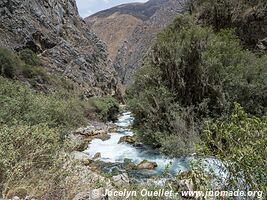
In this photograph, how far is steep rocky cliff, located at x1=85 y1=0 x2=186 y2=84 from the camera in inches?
3682

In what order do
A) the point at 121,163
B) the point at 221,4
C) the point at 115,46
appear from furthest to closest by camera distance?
the point at 115,46, the point at 221,4, the point at 121,163

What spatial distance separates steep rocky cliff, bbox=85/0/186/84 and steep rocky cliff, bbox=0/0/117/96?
77.1 feet

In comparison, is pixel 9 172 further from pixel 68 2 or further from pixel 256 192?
pixel 68 2

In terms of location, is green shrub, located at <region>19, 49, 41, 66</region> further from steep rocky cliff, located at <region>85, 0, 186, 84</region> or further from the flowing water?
steep rocky cliff, located at <region>85, 0, 186, 84</region>

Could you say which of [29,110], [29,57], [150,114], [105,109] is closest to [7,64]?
[29,57]

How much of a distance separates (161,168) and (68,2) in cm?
5062

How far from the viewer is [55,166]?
5.65 meters

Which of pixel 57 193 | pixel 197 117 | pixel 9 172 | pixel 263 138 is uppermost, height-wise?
pixel 263 138

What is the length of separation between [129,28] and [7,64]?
10860 centimetres

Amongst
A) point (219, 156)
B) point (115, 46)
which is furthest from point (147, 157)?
point (115, 46)

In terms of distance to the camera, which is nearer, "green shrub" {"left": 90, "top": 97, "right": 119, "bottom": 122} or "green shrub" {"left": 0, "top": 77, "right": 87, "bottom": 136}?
"green shrub" {"left": 0, "top": 77, "right": 87, "bottom": 136}

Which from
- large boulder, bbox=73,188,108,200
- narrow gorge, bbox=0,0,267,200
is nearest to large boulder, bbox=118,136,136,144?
narrow gorge, bbox=0,0,267,200

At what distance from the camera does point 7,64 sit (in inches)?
1393

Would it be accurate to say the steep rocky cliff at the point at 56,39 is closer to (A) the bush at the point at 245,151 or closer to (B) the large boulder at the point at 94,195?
(B) the large boulder at the point at 94,195
